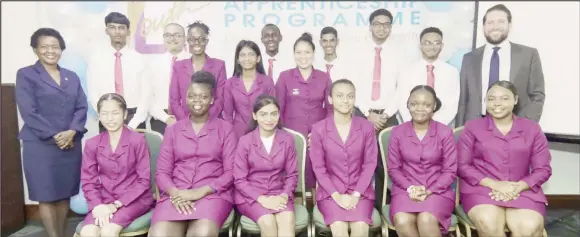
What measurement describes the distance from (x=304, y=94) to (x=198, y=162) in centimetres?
93

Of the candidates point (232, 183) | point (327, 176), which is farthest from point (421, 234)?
point (232, 183)

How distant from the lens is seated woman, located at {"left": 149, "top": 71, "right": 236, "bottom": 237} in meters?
2.83

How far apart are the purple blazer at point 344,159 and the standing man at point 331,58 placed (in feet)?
2.41

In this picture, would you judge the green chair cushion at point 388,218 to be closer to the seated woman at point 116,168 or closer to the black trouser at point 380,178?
the black trouser at point 380,178

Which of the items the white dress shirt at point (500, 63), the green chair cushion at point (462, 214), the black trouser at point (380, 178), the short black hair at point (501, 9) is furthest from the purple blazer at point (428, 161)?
the short black hair at point (501, 9)

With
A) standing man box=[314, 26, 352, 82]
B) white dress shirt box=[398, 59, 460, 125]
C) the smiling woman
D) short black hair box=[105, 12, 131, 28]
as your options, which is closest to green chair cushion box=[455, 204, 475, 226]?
white dress shirt box=[398, 59, 460, 125]

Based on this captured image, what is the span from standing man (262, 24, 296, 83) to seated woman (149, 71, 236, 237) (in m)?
0.77

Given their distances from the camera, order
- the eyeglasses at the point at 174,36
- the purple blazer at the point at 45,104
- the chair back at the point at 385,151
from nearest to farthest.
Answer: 1. the chair back at the point at 385,151
2. the purple blazer at the point at 45,104
3. the eyeglasses at the point at 174,36

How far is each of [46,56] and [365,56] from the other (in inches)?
90.3

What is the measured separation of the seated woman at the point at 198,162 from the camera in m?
2.83

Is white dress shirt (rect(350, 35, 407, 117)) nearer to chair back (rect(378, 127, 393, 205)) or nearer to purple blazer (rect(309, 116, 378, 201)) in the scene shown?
chair back (rect(378, 127, 393, 205))

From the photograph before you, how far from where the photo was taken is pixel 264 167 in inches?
116

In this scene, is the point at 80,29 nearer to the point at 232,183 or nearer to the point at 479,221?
the point at 232,183

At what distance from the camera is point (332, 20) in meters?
3.82
